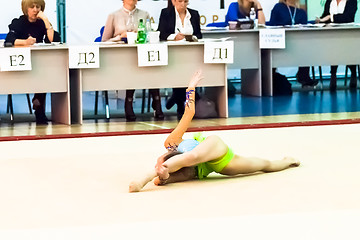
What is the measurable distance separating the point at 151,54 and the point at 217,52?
68 cm


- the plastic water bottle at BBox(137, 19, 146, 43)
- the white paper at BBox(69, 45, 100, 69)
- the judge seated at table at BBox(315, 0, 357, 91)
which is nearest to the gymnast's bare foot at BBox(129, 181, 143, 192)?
the white paper at BBox(69, 45, 100, 69)

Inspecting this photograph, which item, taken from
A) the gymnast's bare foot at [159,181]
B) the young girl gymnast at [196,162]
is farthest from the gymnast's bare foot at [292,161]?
the gymnast's bare foot at [159,181]

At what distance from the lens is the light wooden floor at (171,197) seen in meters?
3.50

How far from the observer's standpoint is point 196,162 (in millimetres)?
4363

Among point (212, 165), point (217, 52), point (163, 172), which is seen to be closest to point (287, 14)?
point (217, 52)

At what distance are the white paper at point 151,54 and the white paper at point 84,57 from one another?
0.42 m

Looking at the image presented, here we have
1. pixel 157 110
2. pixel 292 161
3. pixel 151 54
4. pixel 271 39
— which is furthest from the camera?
pixel 271 39

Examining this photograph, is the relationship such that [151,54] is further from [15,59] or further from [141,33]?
[15,59]

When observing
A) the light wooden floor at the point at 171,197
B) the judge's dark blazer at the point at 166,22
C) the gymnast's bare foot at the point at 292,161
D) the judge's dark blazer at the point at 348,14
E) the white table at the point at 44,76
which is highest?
the judge's dark blazer at the point at 348,14

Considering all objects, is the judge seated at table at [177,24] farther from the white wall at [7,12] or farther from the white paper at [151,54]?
the white wall at [7,12]

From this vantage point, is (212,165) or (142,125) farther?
(142,125)

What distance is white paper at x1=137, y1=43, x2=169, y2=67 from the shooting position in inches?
313

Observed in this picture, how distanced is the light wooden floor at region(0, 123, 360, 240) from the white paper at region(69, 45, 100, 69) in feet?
6.38

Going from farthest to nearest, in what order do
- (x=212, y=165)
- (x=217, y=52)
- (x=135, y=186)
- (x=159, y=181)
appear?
1. (x=217, y=52)
2. (x=212, y=165)
3. (x=159, y=181)
4. (x=135, y=186)
